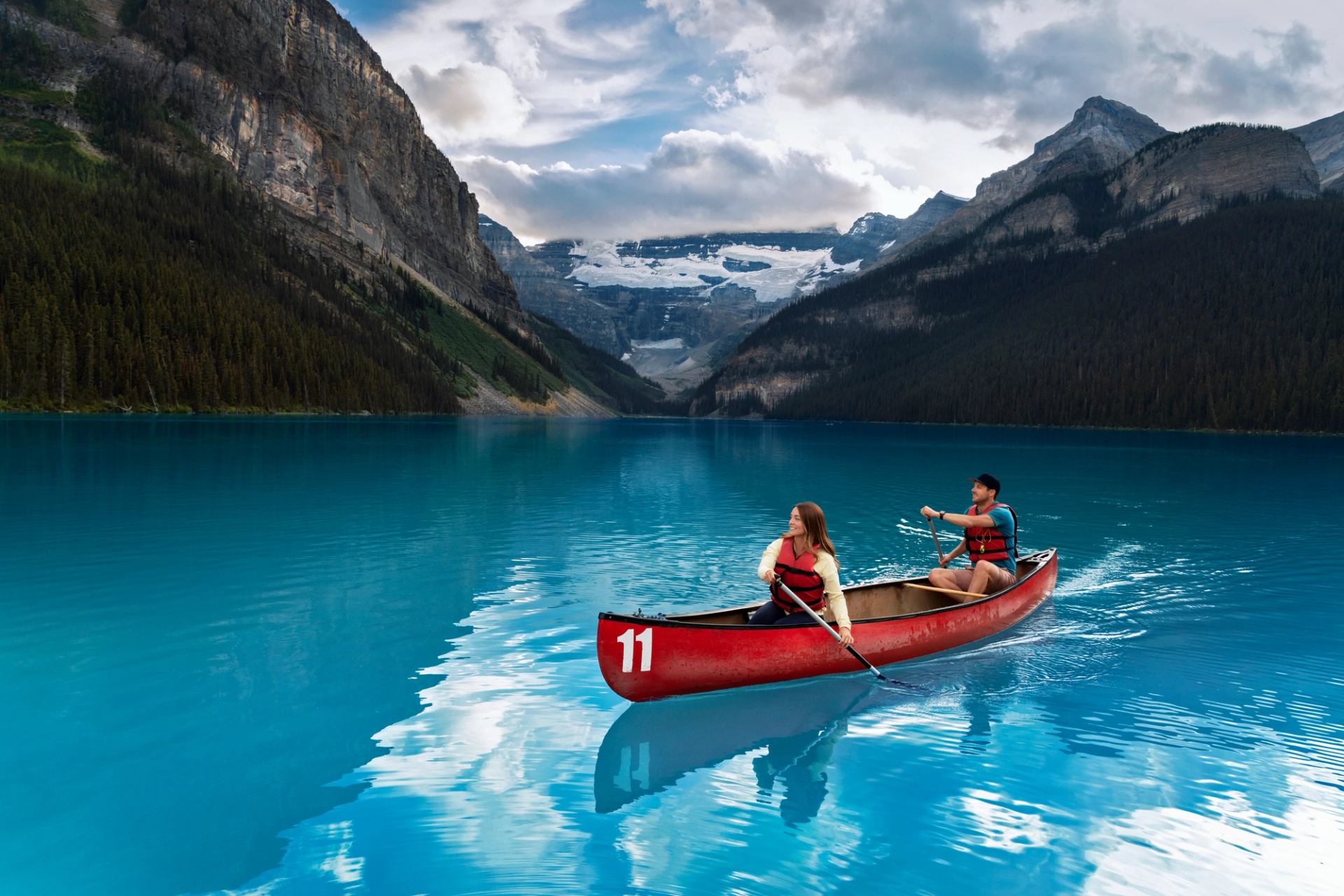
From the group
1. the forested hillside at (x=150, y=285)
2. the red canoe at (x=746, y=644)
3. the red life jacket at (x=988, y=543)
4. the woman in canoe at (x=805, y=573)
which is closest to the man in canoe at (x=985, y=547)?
the red life jacket at (x=988, y=543)

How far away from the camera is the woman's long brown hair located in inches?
510

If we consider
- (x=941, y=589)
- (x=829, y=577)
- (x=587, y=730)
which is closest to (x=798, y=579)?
(x=829, y=577)

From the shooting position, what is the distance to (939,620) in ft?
51.5

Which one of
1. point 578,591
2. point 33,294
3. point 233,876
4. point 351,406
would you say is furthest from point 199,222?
point 233,876

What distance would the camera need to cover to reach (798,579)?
1355 cm

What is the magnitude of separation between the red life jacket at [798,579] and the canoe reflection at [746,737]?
5.36 feet

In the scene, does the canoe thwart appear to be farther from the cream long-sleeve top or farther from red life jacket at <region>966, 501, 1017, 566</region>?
the cream long-sleeve top

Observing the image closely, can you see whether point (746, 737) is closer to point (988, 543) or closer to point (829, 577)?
point (829, 577)

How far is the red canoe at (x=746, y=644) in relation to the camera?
Answer: 12172 mm

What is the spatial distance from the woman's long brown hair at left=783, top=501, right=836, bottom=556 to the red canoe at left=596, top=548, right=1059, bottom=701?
1.38m

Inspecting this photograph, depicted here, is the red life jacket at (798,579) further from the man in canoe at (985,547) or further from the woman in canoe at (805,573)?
the man in canoe at (985,547)

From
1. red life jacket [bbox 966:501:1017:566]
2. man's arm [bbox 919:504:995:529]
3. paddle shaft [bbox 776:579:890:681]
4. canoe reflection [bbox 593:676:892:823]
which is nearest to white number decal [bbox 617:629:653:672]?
canoe reflection [bbox 593:676:892:823]

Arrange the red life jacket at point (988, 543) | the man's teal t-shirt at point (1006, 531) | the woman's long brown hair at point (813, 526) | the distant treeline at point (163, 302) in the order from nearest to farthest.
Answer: the woman's long brown hair at point (813, 526)
the man's teal t-shirt at point (1006, 531)
the red life jacket at point (988, 543)
the distant treeline at point (163, 302)

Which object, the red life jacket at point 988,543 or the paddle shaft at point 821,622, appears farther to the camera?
the red life jacket at point 988,543
